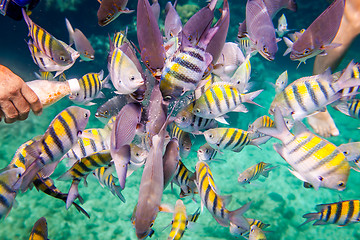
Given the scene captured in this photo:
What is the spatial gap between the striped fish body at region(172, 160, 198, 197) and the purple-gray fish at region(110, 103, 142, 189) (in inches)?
33.6

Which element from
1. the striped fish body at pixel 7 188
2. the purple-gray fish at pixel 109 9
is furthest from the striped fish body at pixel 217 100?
the striped fish body at pixel 7 188

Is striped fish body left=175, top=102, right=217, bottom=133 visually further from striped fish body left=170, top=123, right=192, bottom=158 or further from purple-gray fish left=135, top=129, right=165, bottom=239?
purple-gray fish left=135, top=129, right=165, bottom=239

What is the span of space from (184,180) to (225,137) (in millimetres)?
721

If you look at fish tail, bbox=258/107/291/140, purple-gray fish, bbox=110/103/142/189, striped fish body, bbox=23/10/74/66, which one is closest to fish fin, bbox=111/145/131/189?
purple-gray fish, bbox=110/103/142/189

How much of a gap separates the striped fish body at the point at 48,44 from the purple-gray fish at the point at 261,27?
229 cm

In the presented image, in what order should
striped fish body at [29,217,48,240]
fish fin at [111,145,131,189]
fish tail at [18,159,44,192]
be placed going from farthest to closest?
striped fish body at [29,217,48,240] → fish tail at [18,159,44,192] → fish fin at [111,145,131,189]

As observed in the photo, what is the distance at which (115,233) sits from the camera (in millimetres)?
4320

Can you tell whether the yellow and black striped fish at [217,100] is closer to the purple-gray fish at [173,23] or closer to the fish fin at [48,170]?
the purple-gray fish at [173,23]

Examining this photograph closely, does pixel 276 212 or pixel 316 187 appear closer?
pixel 316 187

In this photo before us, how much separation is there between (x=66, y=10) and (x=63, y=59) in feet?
19.9

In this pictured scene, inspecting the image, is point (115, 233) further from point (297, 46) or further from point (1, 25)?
point (1, 25)

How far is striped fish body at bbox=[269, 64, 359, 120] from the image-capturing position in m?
1.86

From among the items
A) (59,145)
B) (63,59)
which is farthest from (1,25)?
(59,145)

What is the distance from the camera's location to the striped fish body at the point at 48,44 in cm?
251
